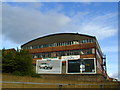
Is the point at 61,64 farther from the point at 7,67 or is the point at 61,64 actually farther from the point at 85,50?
the point at 7,67

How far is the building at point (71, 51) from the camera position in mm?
52781

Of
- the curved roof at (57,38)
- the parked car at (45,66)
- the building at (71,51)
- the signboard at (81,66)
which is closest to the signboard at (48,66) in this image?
the parked car at (45,66)

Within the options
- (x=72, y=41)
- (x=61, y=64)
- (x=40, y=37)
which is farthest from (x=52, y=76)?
(x=40, y=37)

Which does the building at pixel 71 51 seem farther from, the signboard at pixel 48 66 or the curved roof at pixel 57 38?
the signboard at pixel 48 66

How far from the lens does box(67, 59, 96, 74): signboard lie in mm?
51656

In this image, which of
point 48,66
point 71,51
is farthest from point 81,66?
point 48,66

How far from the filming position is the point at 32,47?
222 feet

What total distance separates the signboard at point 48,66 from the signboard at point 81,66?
393 cm

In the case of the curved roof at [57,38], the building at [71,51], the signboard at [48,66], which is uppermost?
the curved roof at [57,38]

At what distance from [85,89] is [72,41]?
131 ft

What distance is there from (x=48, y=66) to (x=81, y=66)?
1173cm

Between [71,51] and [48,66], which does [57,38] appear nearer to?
[71,51]

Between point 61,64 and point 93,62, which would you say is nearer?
point 93,62

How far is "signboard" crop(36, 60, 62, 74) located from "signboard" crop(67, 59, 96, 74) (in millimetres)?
3928
